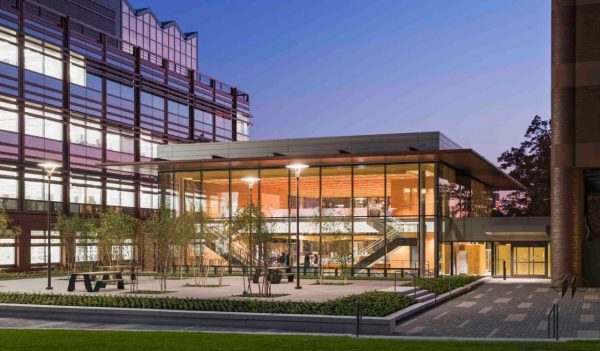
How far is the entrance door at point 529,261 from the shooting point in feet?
184

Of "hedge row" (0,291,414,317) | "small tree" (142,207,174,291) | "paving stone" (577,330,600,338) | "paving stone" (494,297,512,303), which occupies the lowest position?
"paving stone" (494,297,512,303)

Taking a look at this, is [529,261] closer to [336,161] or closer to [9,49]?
[336,161]

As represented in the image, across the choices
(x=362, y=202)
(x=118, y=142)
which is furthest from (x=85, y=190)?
(x=362, y=202)

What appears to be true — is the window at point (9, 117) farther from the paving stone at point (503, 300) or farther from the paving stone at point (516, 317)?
the paving stone at point (516, 317)

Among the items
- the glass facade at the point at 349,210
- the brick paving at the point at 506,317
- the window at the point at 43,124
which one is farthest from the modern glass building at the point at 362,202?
the brick paving at the point at 506,317

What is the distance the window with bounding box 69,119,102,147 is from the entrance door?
34786 millimetres

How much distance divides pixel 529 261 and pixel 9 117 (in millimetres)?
38227

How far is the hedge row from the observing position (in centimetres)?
2548

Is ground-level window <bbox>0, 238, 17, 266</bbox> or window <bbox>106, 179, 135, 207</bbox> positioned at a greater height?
window <bbox>106, 179, 135, 207</bbox>

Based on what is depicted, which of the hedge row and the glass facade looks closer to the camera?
the hedge row

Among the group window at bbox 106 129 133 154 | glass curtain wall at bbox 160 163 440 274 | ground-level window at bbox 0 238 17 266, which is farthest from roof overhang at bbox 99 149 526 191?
window at bbox 106 129 133 154

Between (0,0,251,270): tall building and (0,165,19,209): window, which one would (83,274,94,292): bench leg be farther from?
(0,165,19,209): window

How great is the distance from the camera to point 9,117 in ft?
185

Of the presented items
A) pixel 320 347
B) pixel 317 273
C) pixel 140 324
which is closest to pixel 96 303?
pixel 140 324
